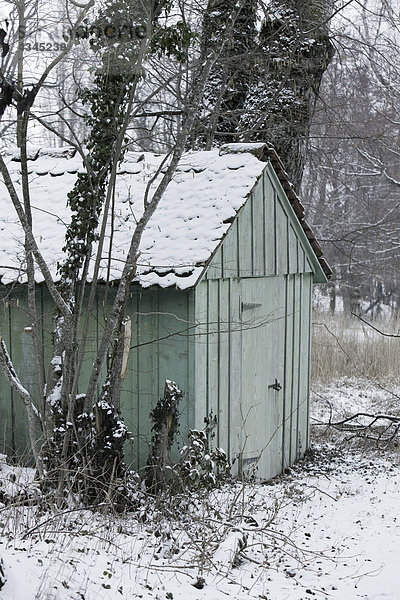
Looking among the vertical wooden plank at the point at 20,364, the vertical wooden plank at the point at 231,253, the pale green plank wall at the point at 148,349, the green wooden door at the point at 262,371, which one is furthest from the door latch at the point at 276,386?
the vertical wooden plank at the point at 20,364

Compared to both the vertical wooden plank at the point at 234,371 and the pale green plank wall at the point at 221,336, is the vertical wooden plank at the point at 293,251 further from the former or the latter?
the vertical wooden plank at the point at 234,371

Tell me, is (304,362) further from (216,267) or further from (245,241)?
(216,267)

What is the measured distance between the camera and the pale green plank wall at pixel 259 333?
6355 mm

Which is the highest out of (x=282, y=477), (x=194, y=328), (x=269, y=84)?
(x=269, y=84)

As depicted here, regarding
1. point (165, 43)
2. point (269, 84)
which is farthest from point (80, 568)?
point (269, 84)

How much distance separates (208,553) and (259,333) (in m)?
3.15

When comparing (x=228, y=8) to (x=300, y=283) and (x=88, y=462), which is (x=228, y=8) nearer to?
(x=300, y=283)

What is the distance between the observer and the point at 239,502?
18.1 ft

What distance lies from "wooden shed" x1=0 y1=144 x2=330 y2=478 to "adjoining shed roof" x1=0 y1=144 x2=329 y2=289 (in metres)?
0.01

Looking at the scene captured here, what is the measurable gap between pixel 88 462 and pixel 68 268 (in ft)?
5.50

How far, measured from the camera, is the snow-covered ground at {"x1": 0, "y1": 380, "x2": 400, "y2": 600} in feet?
12.3

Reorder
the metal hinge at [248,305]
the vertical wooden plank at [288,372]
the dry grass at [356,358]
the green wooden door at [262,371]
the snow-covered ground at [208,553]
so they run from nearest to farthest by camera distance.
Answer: the snow-covered ground at [208,553], the metal hinge at [248,305], the green wooden door at [262,371], the vertical wooden plank at [288,372], the dry grass at [356,358]

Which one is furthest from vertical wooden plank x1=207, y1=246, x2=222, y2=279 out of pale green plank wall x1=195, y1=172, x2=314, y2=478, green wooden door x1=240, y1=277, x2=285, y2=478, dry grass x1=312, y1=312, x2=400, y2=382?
dry grass x1=312, y1=312, x2=400, y2=382

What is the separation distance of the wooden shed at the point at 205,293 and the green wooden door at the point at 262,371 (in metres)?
0.02
